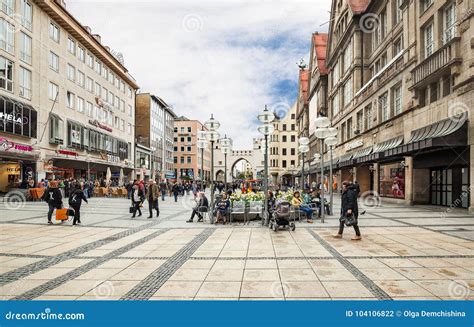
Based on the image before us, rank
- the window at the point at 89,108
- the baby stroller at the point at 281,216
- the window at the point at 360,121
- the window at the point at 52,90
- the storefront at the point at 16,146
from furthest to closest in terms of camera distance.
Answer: the window at the point at 89,108, the window at the point at 360,121, the window at the point at 52,90, the storefront at the point at 16,146, the baby stroller at the point at 281,216

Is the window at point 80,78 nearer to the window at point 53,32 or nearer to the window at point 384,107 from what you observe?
the window at point 53,32

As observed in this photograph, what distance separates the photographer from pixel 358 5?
34312 mm

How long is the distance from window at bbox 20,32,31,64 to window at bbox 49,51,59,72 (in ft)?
11.0

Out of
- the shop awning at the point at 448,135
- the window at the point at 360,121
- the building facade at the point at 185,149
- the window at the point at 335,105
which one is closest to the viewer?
the shop awning at the point at 448,135

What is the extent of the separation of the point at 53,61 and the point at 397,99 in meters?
32.3

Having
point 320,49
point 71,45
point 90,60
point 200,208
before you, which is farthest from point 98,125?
point 320,49

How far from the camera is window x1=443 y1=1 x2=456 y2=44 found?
58.5 feet

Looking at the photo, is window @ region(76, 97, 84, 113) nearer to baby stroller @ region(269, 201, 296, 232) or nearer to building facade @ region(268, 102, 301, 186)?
baby stroller @ region(269, 201, 296, 232)

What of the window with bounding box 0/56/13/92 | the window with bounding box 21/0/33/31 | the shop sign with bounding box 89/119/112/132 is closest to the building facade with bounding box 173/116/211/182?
the shop sign with bounding box 89/119/112/132

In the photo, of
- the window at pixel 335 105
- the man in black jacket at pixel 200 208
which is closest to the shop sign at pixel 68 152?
the man in black jacket at pixel 200 208

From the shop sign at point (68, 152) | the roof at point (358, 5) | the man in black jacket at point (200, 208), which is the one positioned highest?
the roof at point (358, 5)

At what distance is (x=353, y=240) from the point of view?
9.52 m

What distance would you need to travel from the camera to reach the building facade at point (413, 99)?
53.7ft
